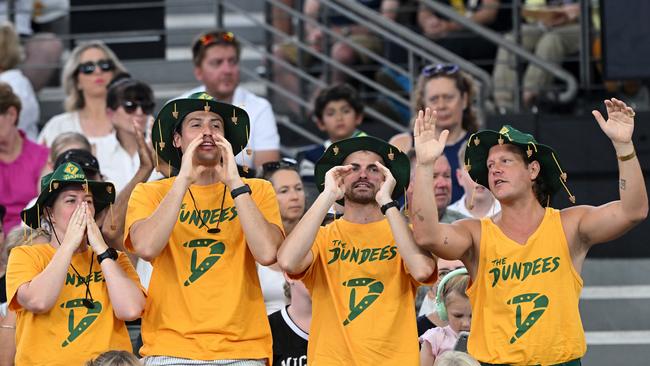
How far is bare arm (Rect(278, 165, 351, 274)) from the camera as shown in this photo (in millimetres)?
5980

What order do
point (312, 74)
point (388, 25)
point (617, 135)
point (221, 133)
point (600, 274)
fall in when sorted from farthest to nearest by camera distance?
point (312, 74) < point (388, 25) < point (600, 274) < point (221, 133) < point (617, 135)

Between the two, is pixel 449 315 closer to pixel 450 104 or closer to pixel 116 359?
pixel 116 359

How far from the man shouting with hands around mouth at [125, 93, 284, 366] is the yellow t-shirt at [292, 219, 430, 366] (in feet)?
0.80

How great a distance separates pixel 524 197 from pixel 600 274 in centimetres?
268

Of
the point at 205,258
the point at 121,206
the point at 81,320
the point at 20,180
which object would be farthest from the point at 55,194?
the point at 20,180

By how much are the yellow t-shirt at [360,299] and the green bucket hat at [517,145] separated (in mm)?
497

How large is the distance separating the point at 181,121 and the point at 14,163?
9.12 ft

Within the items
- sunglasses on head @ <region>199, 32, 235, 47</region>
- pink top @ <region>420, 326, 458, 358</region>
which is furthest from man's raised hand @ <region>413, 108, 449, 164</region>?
sunglasses on head @ <region>199, 32, 235, 47</region>

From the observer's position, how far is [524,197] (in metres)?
6.13

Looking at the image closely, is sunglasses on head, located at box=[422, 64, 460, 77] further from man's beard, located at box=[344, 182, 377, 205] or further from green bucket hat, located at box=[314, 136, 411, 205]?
man's beard, located at box=[344, 182, 377, 205]

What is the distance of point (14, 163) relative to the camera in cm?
879

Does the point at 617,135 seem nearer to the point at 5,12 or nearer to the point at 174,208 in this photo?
the point at 174,208

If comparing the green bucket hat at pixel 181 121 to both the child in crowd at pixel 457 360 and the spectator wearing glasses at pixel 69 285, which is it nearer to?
the spectator wearing glasses at pixel 69 285

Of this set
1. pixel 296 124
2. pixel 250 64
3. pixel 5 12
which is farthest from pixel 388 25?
pixel 5 12
